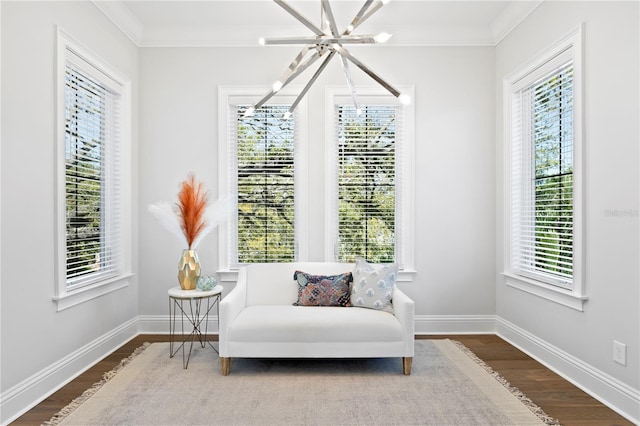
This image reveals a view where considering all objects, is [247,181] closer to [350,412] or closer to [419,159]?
[419,159]

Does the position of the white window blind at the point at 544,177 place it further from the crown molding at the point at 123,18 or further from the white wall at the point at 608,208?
the crown molding at the point at 123,18

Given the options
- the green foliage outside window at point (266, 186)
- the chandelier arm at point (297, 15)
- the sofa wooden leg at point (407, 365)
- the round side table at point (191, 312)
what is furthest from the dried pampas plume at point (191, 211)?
the sofa wooden leg at point (407, 365)

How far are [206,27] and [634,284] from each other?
4.03m

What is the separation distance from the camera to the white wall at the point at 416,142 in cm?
425

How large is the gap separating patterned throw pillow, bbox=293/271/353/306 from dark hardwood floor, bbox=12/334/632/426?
125 centimetres

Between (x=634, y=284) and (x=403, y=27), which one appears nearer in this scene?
(x=634, y=284)

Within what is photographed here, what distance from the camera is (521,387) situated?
116 inches

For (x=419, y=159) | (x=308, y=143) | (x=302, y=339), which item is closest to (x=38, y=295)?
(x=302, y=339)

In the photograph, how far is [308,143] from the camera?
426cm

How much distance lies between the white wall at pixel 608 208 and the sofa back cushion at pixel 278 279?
5.93ft

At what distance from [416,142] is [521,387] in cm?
234

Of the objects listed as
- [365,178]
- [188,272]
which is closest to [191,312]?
[188,272]

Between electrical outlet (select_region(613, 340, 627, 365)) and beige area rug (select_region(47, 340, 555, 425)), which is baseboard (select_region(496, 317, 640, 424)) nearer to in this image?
electrical outlet (select_region(613, 340, 627, 365))

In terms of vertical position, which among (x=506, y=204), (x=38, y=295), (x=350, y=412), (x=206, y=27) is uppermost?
(x=206, y=27)
